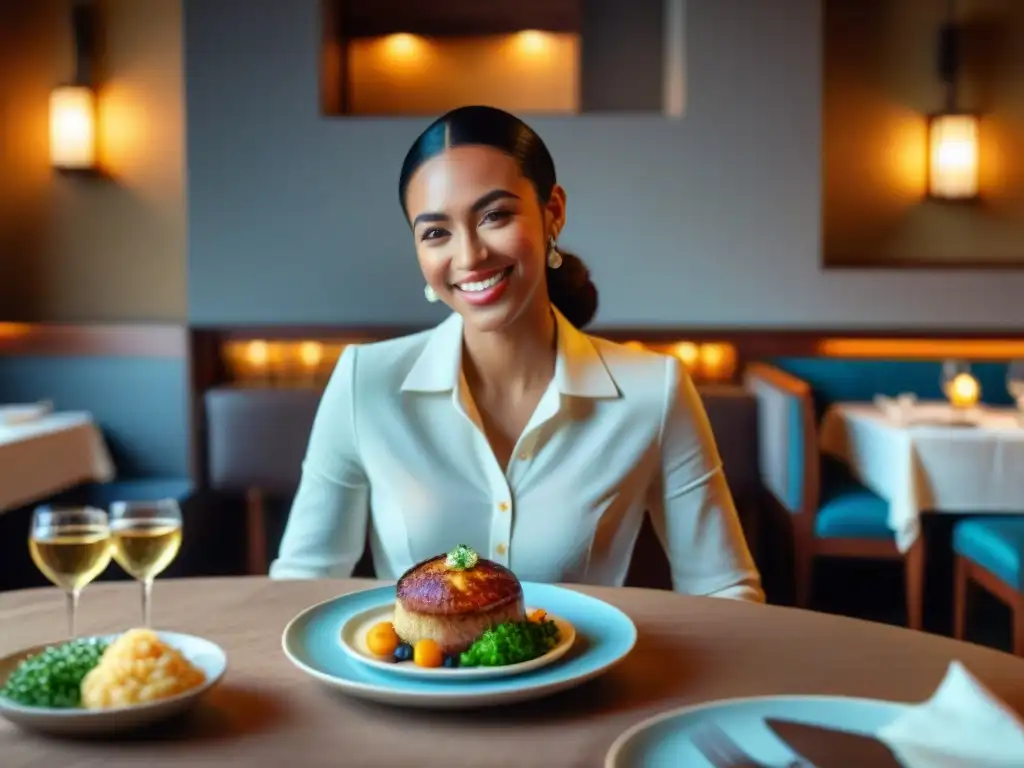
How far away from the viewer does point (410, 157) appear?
1583 millimetres

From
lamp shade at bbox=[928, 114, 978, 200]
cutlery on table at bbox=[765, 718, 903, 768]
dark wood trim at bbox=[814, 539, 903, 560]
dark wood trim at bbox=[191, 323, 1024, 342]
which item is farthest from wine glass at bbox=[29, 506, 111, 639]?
lamp shade at bbox=[928, 114, 978, 200]

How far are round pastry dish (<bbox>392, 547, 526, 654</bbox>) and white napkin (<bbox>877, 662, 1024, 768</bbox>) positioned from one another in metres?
0.39

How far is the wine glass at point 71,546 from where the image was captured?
1.08 m

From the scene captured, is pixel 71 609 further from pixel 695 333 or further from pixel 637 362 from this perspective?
pixel 695 333

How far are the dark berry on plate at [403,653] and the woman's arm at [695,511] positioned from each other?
574 mm

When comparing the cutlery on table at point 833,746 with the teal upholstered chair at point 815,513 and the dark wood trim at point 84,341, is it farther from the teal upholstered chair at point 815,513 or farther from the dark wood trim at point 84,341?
the dark wood trim at point 84,341

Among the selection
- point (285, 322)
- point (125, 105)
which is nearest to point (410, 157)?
point (285, 322)

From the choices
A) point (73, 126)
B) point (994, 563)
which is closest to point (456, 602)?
point (994, 563)

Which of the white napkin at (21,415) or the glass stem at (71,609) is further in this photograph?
the white napkin at (21,415)

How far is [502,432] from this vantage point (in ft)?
5.44

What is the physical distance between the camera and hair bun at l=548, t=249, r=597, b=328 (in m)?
1.90

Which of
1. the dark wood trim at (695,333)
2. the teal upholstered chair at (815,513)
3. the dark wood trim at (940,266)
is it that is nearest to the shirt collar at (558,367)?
the teal upholstered chair at (815,513)

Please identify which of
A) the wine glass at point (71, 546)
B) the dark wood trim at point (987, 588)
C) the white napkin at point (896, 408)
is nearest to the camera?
the wine glass at point (71, 546)

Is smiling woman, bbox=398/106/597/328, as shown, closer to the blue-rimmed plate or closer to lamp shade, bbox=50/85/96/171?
the blue-rimmed plate
